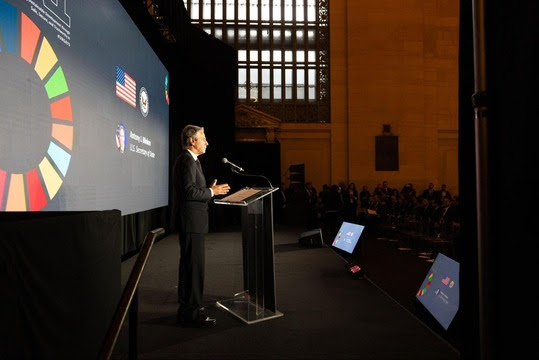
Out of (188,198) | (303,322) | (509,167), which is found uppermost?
(509,167)

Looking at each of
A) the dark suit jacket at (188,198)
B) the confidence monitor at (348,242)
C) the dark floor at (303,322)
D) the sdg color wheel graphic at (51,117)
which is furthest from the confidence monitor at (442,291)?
the sdg color wheel graphic at (51,117)

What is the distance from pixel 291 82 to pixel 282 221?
546 cm

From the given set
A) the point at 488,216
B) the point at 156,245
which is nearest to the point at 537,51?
the point at 488,216

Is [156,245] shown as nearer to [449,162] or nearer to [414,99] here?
[414,99]

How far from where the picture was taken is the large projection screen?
245cm

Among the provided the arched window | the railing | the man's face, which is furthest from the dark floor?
the arched window

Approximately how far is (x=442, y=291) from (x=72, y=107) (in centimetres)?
340

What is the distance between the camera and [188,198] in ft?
9.14

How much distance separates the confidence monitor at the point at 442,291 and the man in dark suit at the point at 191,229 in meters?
1.68

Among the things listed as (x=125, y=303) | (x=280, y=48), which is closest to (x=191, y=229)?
(x=125, y=303)

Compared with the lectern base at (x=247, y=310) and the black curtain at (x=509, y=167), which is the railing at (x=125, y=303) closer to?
the black curtain at (x=509, y=167)

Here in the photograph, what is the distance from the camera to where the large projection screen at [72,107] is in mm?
2447

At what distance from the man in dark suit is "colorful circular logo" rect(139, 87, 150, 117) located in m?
2.95

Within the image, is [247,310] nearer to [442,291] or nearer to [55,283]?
[442,291]
